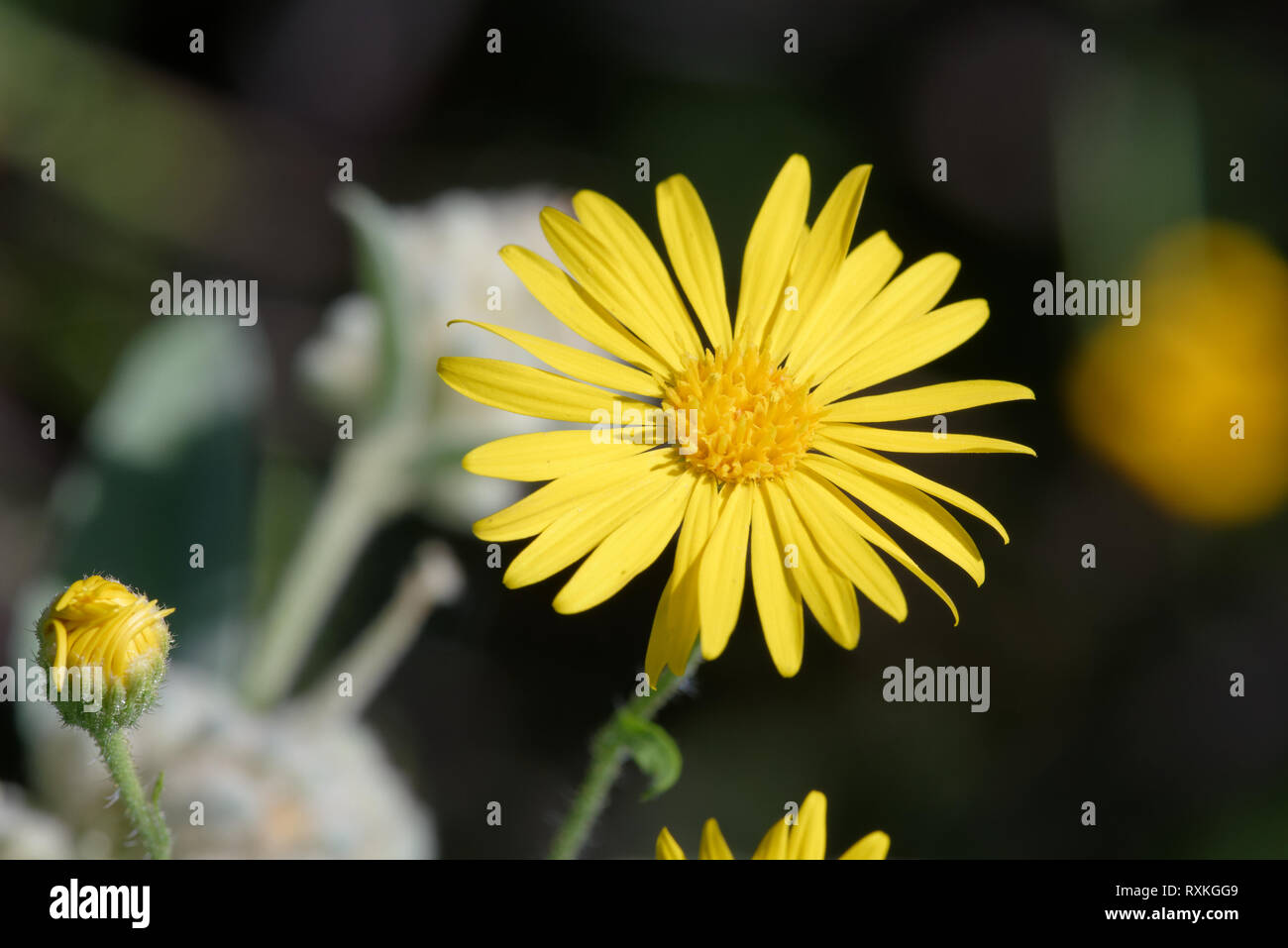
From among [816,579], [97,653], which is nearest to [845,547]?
[816,579]

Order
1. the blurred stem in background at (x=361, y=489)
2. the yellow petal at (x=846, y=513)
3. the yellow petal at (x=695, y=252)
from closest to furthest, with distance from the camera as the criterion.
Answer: the yellow petal at (x=846, y=513)
the yellow petal at (x=695, y=252)
the blurred stem in background at (x=361, y=489)

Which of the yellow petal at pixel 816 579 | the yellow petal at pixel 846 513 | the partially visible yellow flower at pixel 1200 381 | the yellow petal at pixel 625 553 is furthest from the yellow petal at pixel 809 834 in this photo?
the partially visible yellow flower at pixel 1200 381

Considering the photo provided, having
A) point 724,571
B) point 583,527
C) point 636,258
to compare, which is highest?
point 636,258

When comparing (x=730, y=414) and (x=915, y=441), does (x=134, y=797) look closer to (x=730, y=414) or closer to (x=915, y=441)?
(x=730, y=414)

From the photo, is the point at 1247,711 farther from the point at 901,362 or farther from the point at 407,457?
the point at 407,457

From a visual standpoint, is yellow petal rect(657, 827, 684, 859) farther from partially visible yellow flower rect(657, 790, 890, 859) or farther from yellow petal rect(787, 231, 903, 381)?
yellow petal rect(787, 231, 903, 381)

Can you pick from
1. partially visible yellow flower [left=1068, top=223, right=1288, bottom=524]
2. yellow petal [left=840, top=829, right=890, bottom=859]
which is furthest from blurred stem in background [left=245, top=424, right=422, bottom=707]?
partially visible yellow flower [left=1068, top=223, right=1288, bottom=524]

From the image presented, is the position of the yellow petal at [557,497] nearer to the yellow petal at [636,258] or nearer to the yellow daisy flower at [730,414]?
the yellow daisy flower at [730,414]
